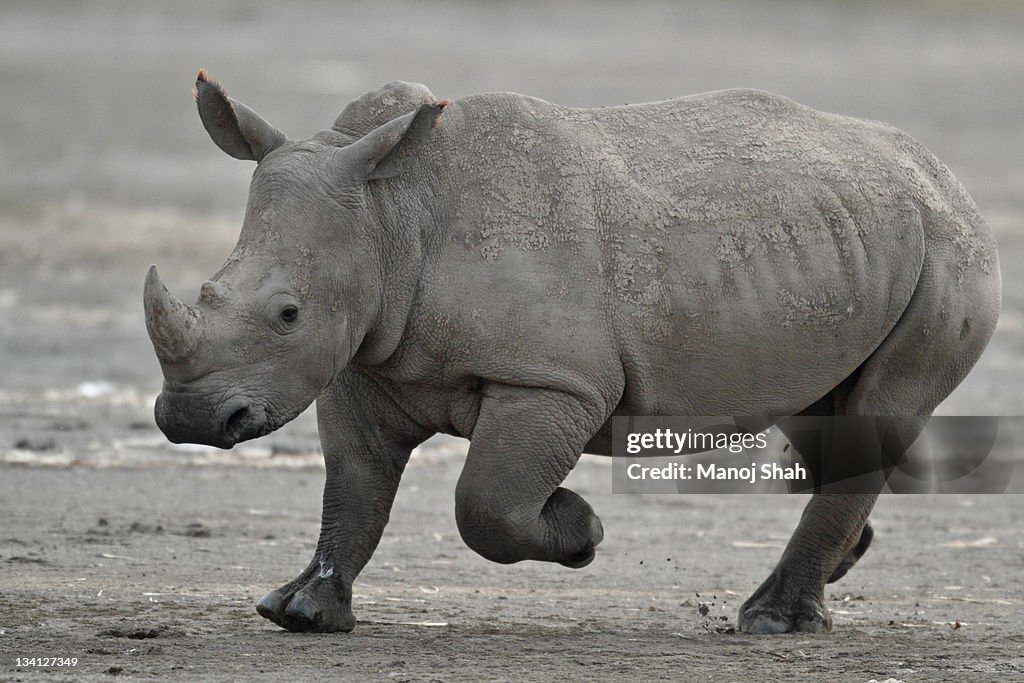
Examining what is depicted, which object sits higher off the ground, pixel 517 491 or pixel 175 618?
pixel 517 491

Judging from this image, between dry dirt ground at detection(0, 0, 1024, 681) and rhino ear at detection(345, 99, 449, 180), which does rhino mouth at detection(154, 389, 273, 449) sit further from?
rhino ear at detection(345, 99, 449, 180)

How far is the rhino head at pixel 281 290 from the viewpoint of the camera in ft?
20.3

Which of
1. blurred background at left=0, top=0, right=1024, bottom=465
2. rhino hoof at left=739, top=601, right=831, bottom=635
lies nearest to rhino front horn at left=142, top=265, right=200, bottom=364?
rhino hoof at left=739, top=601, right=831, bottom=635

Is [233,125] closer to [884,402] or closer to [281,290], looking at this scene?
[281,290]

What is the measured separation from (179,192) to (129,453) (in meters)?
A: 9.69

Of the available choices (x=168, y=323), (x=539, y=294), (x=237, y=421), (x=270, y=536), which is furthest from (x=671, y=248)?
(x=270, y=536)

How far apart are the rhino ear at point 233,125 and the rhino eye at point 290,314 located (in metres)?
0.64

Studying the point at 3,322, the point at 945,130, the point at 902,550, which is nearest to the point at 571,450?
the point at 902,550

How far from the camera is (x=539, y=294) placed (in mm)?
6578

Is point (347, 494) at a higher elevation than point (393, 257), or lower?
lower

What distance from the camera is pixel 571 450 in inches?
264

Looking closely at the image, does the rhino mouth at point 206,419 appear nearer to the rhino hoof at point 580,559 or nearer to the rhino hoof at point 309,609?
the rhino hoof at point 309,609

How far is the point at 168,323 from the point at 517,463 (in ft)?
4.19

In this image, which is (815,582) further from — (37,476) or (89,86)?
A: (89,86)
